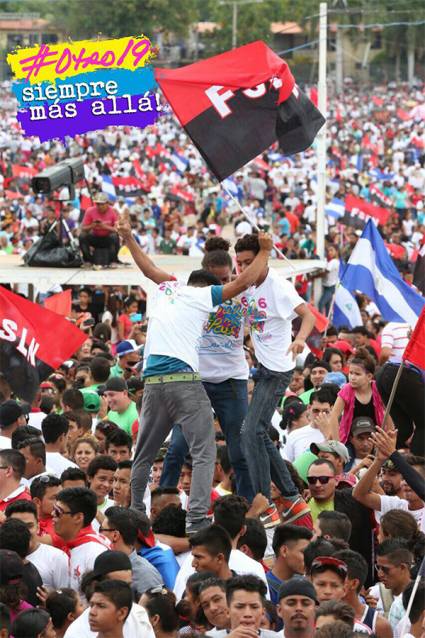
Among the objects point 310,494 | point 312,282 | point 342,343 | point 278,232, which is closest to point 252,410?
point 310,494

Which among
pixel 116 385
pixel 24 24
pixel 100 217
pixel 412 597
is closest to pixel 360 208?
pixel 100 217

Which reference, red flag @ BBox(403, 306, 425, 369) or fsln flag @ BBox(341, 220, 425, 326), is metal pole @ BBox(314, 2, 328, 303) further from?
red flag @ BBox(403, 306, 425, 369)

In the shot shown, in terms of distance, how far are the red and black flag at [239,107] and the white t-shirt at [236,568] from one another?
12.3ft

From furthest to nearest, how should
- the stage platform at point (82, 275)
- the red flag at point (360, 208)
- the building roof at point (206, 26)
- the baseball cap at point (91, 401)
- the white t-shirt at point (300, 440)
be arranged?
the building roof at point (206, 26)
the red flag at point (360, 208)
the stage platform at point (82, 275)
the baseball cap at point (91, 401)
the white t-shirt at point (300, 440)

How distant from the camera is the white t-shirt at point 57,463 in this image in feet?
31.8

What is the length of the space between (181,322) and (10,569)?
7.18ft

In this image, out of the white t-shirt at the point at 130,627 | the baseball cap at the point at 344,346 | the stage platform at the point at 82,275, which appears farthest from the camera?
the stage platform at the point at 82,275

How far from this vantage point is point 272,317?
9.60 m

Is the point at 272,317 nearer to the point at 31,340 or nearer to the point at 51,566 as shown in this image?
the point at 31,340

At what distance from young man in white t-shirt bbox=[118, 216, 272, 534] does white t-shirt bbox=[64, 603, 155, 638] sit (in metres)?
2.05

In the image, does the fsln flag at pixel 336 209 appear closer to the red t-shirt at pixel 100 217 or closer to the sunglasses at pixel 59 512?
the red t-shirt at pixel 100 217

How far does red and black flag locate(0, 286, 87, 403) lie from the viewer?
36.9 ft

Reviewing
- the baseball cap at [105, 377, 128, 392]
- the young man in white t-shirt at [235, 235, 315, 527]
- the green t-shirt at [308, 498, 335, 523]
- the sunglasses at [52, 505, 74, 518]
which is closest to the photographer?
the baseball cap at [105, 377, 128, 392]

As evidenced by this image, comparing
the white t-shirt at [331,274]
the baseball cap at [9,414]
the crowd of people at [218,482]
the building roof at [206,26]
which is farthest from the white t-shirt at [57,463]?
the building roof at [206,26]
